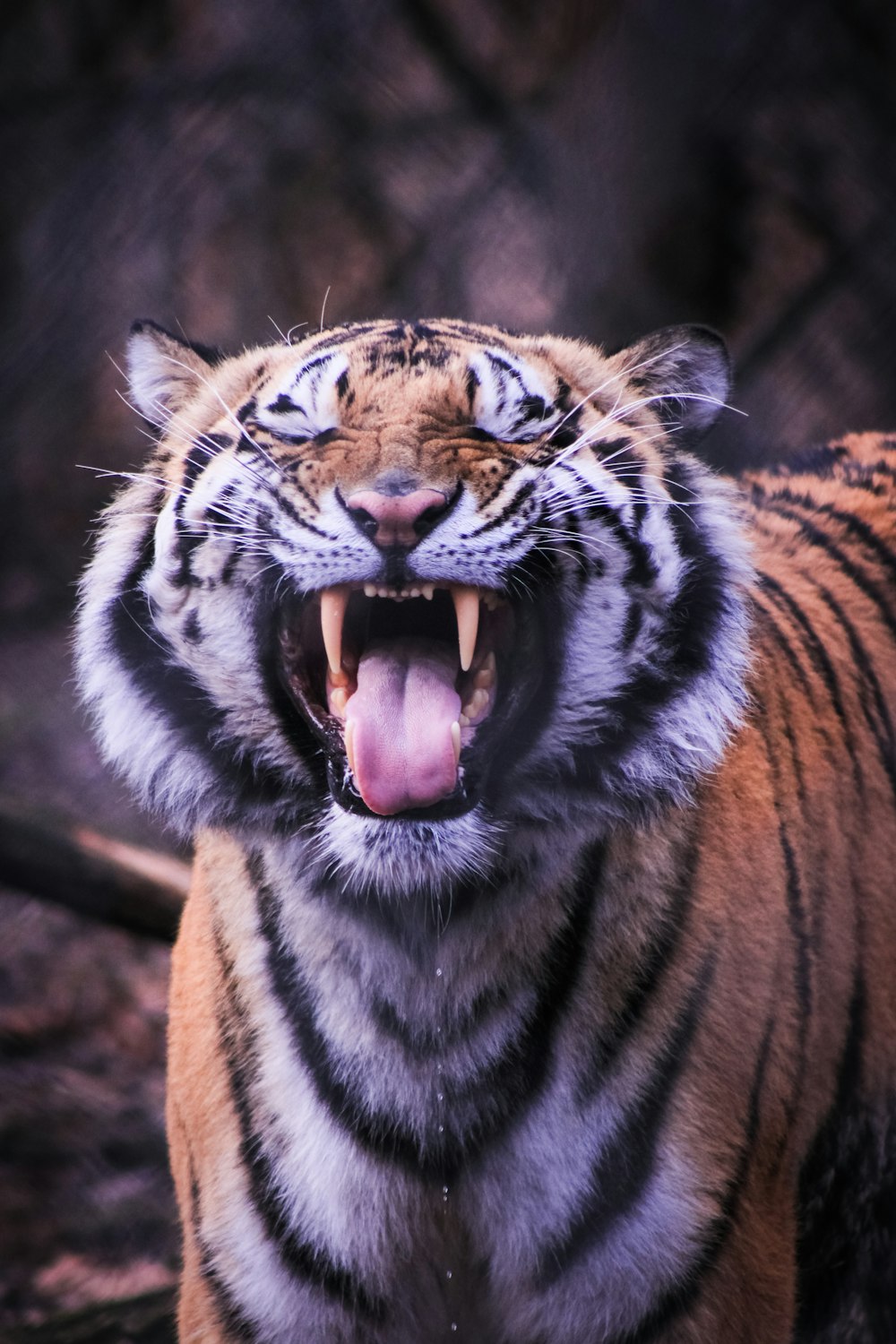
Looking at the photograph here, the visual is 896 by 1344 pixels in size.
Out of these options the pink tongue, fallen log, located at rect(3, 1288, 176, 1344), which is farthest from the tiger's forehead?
fallen log, located at rect(3, 1288, 176, 1344)

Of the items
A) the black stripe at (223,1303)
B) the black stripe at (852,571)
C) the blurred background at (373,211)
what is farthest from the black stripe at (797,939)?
the blurred background at (373,211)

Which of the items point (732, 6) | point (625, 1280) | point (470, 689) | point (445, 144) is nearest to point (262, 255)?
point (445, 144)

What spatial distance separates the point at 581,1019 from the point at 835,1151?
55 cm

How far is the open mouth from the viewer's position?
1176 millimetres

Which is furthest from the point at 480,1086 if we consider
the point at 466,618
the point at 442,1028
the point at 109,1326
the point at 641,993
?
the point at 109,1326

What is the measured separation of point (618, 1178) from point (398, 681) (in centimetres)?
51

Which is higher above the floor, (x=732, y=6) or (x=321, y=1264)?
(x=732, y=6)

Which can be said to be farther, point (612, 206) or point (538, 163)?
point (538, 163)

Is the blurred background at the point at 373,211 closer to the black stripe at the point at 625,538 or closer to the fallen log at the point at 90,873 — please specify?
the fallen log at the point at 90,873

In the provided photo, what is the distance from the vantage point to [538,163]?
3.08m

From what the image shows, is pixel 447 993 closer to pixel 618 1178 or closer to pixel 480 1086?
pixel 480 1086

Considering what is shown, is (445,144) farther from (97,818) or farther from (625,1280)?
(625,1280)

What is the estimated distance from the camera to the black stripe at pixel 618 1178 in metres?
1.30

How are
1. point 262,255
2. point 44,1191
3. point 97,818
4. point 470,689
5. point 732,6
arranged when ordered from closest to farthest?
point 470,689
point 44,1191
point 732,6
point 97,818
point 262,255
